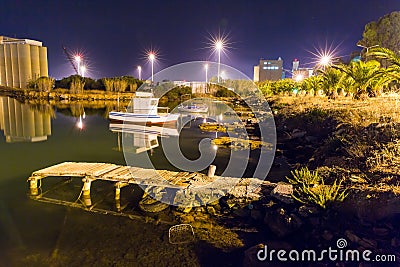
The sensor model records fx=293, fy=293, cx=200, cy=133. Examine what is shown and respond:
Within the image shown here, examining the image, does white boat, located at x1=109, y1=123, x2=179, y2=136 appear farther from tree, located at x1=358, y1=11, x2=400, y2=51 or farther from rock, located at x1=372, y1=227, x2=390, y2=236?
tree, located at x1=358, y1=11, x2=400, y2=51

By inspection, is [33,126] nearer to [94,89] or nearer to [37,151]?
[37,151]

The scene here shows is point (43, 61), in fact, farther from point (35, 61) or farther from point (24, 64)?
point (24, 64)

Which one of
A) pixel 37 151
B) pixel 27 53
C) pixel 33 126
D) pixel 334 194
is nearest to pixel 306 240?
pixel 334 194

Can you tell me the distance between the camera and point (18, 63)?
2581 inches

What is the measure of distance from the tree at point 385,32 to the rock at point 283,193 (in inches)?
1406

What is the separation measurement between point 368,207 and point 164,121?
62.9ft

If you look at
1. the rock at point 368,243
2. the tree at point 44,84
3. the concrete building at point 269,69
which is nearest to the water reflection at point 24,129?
the rock at point 368,243

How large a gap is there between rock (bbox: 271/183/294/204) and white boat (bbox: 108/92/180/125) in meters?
16.8

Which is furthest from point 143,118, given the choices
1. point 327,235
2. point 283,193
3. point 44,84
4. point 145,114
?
point 44,84

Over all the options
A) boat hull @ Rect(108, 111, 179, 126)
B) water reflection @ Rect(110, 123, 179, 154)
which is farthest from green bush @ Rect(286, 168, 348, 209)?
boat hull @ Rect(108, 111, 179, 126)

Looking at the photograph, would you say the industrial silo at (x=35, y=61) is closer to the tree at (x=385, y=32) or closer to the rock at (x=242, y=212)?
the tree at (x=385, y=32)

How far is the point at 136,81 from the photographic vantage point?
6381cm

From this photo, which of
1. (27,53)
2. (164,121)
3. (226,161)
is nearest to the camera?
(226,161)

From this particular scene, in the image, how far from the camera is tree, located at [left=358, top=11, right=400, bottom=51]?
114 ft
